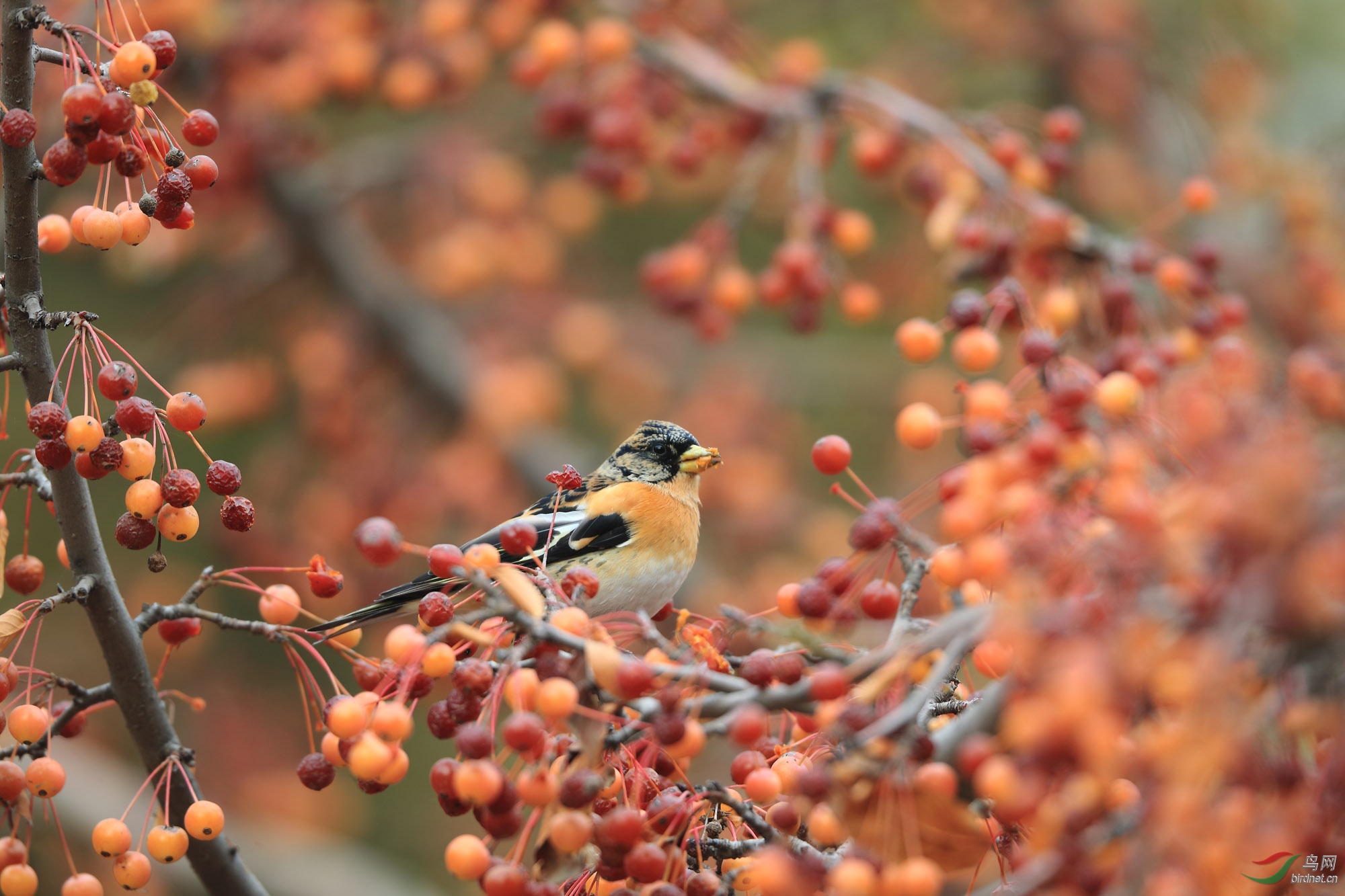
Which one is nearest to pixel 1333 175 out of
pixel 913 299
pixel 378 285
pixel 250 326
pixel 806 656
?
pixel 913 299

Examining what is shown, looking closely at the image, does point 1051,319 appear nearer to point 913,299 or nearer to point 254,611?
point 913,299

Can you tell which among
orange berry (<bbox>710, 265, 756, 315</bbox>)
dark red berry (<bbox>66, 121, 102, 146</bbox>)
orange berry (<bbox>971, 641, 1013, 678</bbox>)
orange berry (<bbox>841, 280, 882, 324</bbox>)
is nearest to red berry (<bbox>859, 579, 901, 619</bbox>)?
orange berry (<bbox>971, 641, 1013, 678</bbox>)

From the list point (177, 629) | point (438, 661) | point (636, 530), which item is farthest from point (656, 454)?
point (438, 661)

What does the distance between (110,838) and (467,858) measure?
2.79ft

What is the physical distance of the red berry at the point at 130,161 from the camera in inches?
82.5

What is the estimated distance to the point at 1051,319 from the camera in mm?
3391

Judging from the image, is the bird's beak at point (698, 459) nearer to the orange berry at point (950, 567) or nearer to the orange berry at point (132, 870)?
the orange berry at point (950, 567)

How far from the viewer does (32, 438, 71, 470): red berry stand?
7.01 ft

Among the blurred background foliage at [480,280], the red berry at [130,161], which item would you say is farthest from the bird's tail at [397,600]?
the blurred background foliage at [480,280]

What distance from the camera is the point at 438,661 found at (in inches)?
78.4

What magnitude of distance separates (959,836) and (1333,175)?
15.1 ft

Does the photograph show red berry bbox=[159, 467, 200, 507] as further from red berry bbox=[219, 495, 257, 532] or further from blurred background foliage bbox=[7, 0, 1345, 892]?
blurred background foliage bbox=[7, 0, 1345, 892]

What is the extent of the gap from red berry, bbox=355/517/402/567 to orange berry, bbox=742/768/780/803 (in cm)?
80

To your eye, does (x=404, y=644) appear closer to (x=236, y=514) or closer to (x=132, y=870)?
(x=236, y=514)
